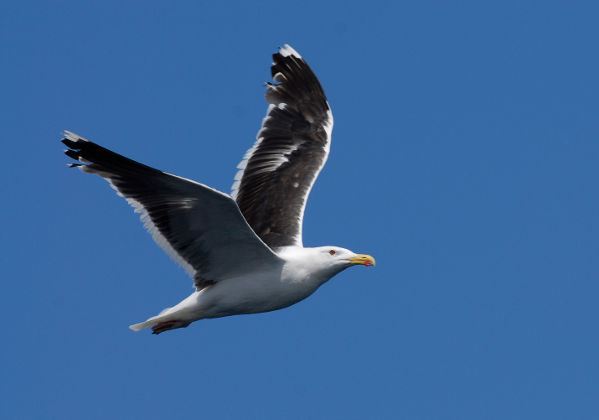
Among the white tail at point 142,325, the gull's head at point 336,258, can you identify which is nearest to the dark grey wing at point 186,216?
the gull's head at point 336,258

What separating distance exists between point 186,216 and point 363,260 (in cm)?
285

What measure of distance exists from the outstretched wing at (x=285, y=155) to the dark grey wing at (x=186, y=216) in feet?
4.95

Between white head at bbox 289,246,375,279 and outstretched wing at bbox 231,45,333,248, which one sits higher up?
outstretched wing at bbox 231,45,333,248

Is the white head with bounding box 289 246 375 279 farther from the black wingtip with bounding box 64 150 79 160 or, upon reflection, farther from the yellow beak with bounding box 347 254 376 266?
the black wingtip with bounding box 64 150 79 160

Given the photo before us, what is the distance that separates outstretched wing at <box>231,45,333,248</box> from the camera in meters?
15.1

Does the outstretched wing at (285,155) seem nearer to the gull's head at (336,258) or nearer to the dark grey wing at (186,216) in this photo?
the gull's head at (336,258)

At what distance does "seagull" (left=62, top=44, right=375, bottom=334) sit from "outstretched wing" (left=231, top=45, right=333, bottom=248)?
0.02 meters

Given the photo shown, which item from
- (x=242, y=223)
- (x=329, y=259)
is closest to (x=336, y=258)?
(x=329, y=259)

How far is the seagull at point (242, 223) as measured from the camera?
39.1 ft

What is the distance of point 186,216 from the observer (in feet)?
40.4

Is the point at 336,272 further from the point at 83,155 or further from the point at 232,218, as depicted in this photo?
the point at 83,155

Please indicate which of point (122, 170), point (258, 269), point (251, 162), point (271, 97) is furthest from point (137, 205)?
point (271, 97)

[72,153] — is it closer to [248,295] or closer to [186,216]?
[186,216]

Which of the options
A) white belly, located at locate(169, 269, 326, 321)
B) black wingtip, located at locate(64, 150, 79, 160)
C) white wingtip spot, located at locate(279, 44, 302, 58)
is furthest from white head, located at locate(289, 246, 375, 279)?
white wingtip spot, located at locate(279, 44, 302, 58)
